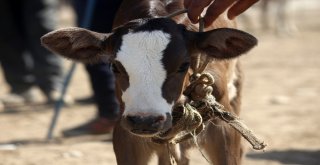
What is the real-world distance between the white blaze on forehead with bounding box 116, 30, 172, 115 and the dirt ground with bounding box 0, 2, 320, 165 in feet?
6.99

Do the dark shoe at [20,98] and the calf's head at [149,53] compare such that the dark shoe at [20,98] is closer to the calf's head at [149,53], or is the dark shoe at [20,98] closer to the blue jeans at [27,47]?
the blue jeans at [27,47]

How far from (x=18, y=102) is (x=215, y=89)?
4955 millimetres

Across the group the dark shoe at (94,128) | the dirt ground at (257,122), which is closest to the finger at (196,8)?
the dirt ground at (257,122)

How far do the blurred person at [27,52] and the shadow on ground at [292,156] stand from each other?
321 cm

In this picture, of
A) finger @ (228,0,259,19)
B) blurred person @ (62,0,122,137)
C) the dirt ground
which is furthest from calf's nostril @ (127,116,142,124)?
blurred person @ (62,0,122,137)

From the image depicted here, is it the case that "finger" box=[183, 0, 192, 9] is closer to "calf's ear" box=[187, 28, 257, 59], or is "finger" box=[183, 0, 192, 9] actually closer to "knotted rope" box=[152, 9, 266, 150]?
"knotted rope" box=[152, 9, 266, 150]

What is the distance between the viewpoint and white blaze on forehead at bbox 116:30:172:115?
3832 millimetres

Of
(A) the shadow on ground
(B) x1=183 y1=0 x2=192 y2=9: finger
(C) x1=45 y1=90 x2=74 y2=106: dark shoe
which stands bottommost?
(C) x1=45 y1=90 x2=74 y2=106: dark shoe

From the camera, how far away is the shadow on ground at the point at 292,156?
6126mm

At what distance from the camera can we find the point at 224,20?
16.7ft

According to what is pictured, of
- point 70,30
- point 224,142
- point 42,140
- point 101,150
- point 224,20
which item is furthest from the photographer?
point 42,140

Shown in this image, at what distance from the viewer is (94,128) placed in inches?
275

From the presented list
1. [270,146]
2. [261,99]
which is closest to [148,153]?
[270,146]

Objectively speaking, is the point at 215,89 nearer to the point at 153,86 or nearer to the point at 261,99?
the point at 153,86
